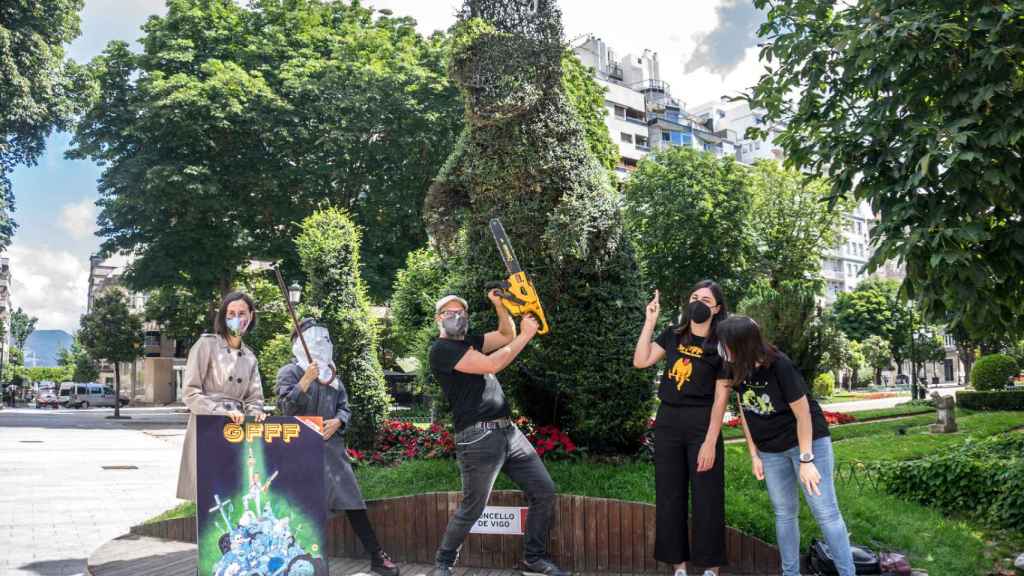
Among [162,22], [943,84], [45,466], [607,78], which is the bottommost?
[45,466]

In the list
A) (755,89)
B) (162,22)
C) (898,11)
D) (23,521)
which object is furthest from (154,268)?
(898,11)

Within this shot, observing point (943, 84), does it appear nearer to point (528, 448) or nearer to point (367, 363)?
point (528, 448)

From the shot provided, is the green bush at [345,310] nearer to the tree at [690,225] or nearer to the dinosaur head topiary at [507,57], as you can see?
the dinosaur head topiary at [507,57]

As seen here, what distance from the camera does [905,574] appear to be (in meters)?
5.95

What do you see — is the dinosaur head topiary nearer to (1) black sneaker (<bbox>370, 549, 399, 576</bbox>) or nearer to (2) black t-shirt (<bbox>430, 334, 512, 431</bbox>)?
(2) black t-shirt (<bbox>430, 334, 512, 431</bbox>)

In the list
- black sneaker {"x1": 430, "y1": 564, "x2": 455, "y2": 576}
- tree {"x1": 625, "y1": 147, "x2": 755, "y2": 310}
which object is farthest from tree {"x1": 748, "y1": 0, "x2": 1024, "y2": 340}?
tree {"x1": 625, "y1": 147, "x2": 755, "y2": 310}

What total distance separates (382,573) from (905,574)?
3818mm

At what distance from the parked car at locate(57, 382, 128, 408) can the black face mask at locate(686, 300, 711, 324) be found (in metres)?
64.8

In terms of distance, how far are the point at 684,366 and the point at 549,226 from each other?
2897mm

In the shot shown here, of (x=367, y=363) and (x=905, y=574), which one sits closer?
(x=905, y=574)

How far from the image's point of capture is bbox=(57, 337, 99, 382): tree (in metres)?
59.7

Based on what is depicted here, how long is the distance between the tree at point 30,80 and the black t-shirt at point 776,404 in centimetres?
2873

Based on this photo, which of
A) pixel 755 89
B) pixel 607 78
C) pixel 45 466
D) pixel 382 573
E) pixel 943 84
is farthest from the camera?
pixel 607 78

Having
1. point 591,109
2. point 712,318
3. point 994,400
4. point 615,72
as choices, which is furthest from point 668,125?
point 712,318
